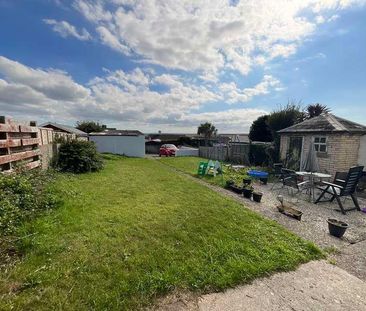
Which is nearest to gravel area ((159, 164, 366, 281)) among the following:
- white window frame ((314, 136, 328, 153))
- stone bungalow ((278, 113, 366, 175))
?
stone bungalow ((278, 113, 366, 175))

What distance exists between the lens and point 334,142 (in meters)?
9.71

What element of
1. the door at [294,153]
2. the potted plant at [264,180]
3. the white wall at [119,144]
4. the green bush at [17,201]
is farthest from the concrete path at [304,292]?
the white wall at [119,144]

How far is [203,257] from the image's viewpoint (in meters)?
3.13

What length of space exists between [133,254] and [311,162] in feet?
33.6

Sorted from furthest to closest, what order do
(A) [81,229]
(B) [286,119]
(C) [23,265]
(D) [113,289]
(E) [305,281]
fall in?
(B) [286,119]
(A) [81,229]
(E) [305,281]
(C) [23,265]
(D) [113,289]

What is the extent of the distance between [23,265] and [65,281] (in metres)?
0.60

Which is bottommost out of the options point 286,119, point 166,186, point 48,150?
point 166,186

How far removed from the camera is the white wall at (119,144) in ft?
69.9

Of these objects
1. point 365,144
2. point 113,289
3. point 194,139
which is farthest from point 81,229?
point 194,139

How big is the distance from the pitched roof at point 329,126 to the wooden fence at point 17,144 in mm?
11395

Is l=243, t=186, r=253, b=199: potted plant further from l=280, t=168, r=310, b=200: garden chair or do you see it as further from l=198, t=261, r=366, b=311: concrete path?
l=198, t=261, r=366, b=311: concrete path

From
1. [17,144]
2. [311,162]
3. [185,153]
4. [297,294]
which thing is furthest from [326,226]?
[185,153]

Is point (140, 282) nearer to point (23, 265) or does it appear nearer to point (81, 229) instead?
point (23, 265)

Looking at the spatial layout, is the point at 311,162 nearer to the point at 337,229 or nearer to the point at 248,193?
the point at 248,193
